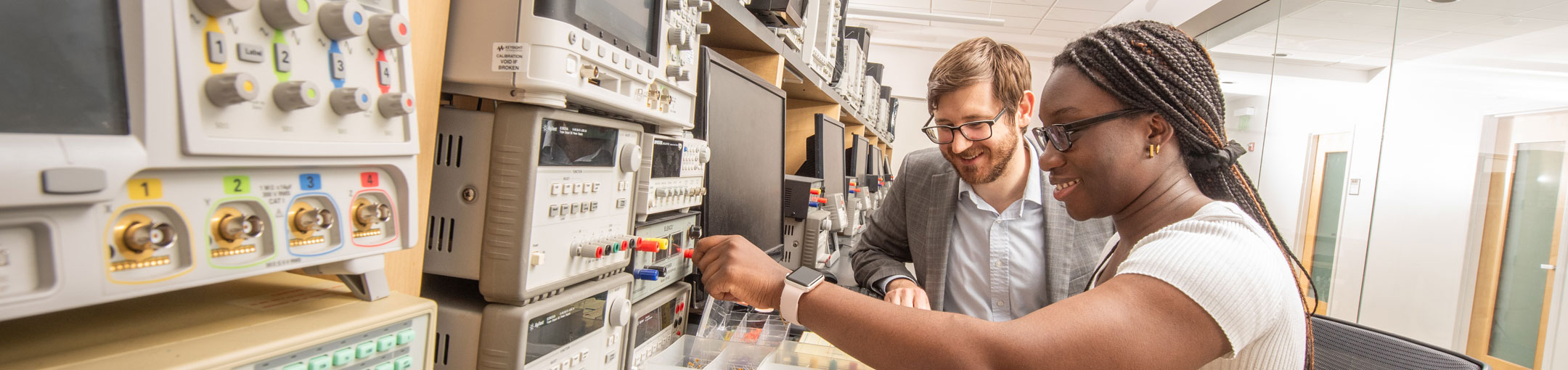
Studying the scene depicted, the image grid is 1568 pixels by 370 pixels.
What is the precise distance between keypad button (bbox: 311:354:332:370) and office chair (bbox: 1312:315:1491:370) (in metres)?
1.63

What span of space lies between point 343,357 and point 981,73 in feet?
4.82

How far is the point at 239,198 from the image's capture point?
0.50 m

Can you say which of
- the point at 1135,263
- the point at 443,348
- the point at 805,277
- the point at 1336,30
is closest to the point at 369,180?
the point at 443,348

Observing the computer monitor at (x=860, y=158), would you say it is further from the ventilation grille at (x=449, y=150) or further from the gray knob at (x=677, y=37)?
the ventilation grille at (x=449, y=150)

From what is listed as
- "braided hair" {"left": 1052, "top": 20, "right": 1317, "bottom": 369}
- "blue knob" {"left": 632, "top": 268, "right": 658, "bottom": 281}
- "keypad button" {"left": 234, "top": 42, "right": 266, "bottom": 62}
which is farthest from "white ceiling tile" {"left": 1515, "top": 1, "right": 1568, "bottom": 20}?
"keypad button" {"left": 234, "top": 42, "right": 266, "bottom": 62}

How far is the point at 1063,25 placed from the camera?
752 cm

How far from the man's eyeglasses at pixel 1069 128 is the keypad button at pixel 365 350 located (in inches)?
34.0

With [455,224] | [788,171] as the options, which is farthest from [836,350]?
[788,171]

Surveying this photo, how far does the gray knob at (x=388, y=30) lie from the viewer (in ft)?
1.91

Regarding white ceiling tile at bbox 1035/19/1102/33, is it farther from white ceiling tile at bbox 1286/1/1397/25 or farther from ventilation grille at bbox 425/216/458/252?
ventilation grille at bbox 425/216/458/252

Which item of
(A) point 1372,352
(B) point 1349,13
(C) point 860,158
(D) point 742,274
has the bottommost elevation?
(A) point 1372,352

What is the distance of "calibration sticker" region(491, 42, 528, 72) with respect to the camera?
767 mm

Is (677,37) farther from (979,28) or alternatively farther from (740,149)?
(979,28)

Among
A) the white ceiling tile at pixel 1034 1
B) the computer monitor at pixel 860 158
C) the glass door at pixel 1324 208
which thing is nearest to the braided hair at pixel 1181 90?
the computer monitor at pixel 860 158
